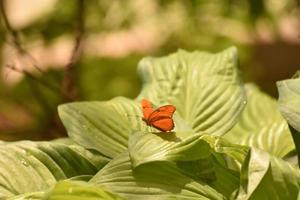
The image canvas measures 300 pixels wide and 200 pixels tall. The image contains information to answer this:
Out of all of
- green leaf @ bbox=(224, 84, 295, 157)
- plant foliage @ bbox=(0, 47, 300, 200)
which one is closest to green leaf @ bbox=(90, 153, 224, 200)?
plant foliage @ bbox=(0, 47, 300, 200)

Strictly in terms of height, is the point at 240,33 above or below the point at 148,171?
below

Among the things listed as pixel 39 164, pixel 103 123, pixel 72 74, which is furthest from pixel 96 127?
pixel 72 74

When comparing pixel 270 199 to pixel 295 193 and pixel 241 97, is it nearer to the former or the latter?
pixel 295 193

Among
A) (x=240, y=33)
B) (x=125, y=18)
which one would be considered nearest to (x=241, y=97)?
(x=125, y=18)

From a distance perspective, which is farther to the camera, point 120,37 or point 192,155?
point 120,37

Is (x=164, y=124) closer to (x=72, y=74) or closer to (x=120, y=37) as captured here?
(x=72, y=74)

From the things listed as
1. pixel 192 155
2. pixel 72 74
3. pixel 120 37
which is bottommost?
pixel 120 37

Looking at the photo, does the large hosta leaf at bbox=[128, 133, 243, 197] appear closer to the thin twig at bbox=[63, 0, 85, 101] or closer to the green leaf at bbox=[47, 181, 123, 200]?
the green leaf at bbox=[47, 181, 123, 200]
